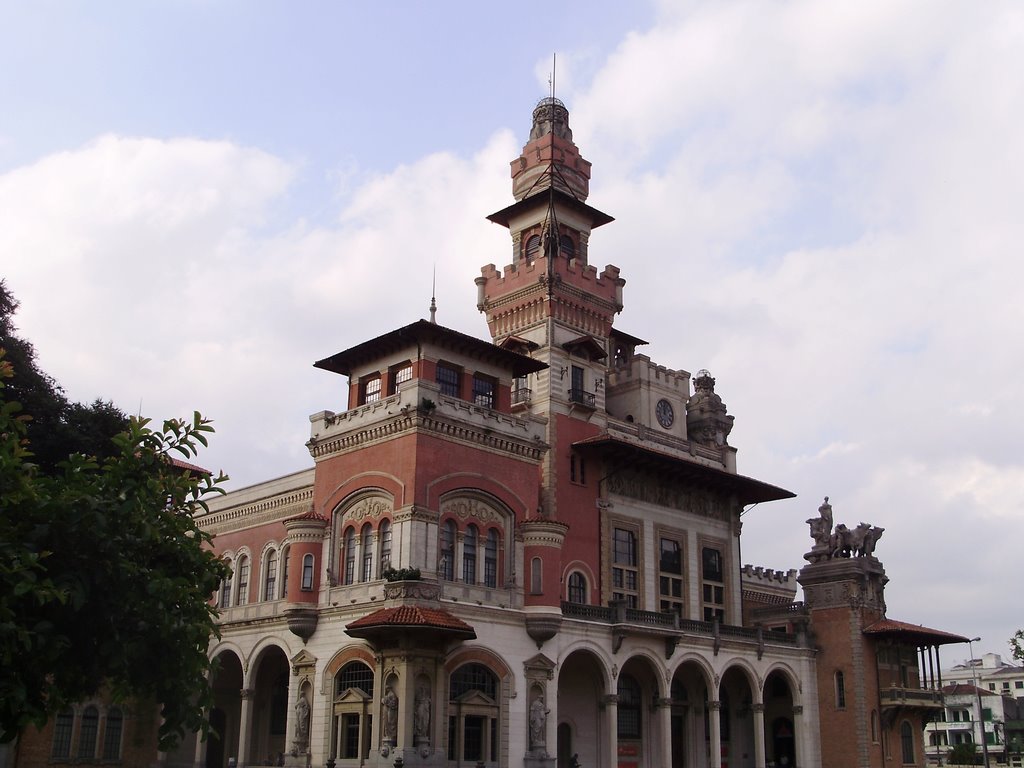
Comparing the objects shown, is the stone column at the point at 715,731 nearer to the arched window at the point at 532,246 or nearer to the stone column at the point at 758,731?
the stone column at the point at 758,731

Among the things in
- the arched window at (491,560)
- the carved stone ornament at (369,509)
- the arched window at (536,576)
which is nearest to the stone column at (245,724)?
the carved stone ornament at (369,509)

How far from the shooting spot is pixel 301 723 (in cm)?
4019

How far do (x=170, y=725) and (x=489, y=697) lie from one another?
22.8 meters

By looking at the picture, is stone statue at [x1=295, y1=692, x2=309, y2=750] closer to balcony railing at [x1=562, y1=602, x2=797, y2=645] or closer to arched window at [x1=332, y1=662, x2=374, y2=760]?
arched window at [x1=332, y1=662, x2=374, y2=760]

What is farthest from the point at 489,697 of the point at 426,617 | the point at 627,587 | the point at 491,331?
the point at 491,331

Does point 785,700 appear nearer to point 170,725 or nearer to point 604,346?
point 604,346

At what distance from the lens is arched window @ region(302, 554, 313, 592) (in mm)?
41312

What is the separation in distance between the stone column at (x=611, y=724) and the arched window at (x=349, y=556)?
1162 cm

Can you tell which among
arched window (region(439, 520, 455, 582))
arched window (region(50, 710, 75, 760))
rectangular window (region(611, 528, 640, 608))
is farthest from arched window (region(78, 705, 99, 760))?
rectangular window (region(611, 528, 640, 608))

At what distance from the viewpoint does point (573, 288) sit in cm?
5378

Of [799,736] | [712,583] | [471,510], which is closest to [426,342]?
[471,510]

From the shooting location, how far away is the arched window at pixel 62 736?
46562 millimetres

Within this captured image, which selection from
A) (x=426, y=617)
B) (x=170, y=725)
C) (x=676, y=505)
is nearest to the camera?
(x=170, y=725)

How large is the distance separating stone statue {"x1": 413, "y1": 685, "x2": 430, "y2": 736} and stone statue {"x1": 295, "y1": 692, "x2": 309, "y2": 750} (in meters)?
5.84
